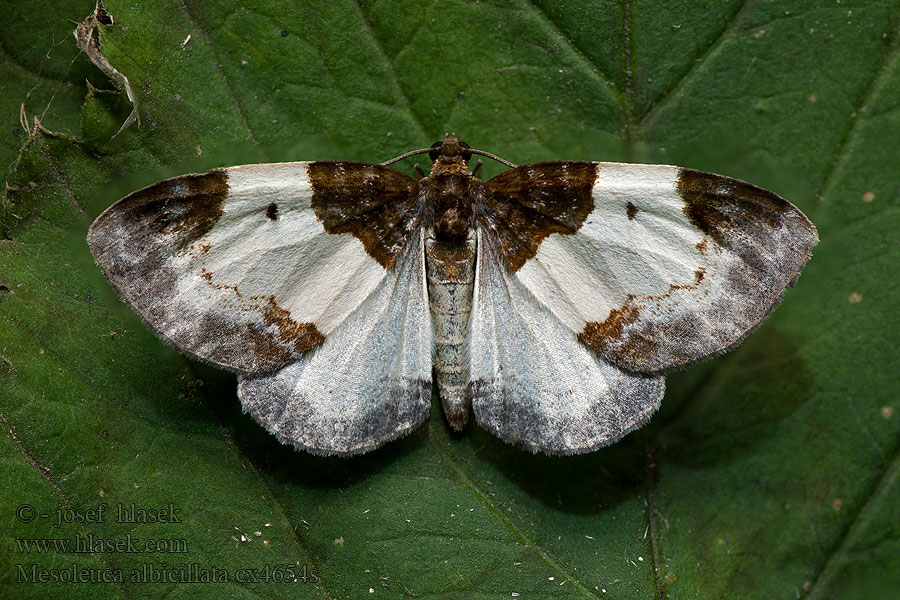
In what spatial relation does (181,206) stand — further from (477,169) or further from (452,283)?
(477,169)

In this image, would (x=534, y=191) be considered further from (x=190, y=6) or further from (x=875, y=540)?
(x=875, y=540)

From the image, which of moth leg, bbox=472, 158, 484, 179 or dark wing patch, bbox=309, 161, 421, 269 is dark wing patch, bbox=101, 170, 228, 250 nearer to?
dark wing patch, bbox=309, 161, 421, 269

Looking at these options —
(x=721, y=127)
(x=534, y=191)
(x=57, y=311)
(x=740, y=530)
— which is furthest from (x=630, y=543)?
(x=57, y=311)

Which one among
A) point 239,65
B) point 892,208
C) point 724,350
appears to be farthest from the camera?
point 892,208

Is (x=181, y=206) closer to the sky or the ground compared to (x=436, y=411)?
closer to the sky

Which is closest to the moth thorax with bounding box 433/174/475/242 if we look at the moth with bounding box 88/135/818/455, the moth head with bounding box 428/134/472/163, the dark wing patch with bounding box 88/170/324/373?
the moth with bounding box 88/135/818/455

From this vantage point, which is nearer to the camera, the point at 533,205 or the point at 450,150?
the point at 533,205

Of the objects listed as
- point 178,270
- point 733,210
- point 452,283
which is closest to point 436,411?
point 452,283

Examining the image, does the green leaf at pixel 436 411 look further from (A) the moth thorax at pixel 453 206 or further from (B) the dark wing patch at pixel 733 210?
(B) the dark wing patch at pixel 733 210
